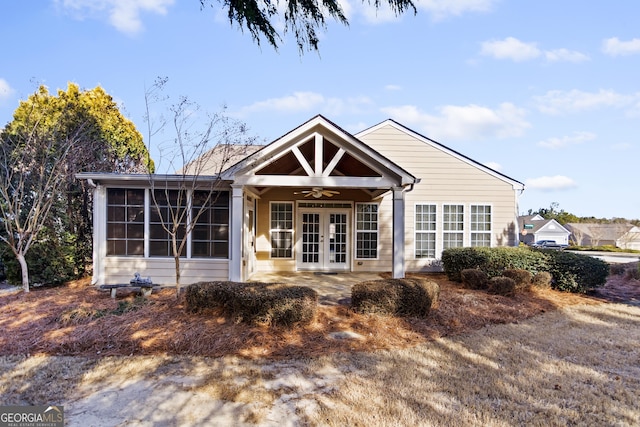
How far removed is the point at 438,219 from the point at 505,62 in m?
5.18

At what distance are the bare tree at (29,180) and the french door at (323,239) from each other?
7.11m

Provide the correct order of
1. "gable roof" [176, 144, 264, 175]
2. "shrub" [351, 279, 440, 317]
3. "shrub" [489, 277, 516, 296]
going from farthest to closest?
1. "gable roof" [176, 144, 264, 175]
2. "shrub" [489, 277, 516, 296]
3. "shrub" [351, 279, 440, 317]

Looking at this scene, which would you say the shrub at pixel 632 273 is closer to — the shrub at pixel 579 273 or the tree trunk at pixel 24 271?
the shrub at pixel 579 273

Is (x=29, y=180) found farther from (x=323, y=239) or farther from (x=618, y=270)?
A: (x=618, y=270)

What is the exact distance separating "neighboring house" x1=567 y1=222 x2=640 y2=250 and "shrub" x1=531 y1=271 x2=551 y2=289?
4485 cm

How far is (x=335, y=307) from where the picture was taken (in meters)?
6.77

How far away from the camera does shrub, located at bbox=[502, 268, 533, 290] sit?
8688mm

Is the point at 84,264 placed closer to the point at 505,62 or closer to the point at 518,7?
the point at 518,7

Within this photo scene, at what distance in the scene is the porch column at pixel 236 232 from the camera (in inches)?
342

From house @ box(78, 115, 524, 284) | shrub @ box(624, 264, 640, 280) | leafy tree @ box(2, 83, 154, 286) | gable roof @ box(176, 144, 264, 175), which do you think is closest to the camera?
gable roof @ box(176, 144, 264, 175)

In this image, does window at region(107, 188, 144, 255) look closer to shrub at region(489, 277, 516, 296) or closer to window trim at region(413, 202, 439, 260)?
window trim at region(413, 202, 439, 260)

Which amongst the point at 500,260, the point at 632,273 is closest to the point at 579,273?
the point at 500,260

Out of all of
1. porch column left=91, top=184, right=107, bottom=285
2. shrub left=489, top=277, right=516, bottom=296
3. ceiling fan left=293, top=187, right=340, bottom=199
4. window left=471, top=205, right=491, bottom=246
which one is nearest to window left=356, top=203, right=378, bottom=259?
ceiling fan left=293, top=187, right=340, bottom=199

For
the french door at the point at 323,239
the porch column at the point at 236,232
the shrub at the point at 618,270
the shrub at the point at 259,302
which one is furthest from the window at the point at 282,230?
the shrub at the point at 618,270
